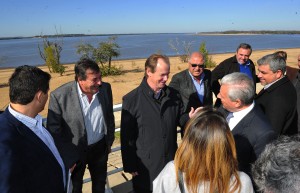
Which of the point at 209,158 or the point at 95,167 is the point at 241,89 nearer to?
the point at 209,158

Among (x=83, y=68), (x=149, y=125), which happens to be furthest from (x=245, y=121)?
(x=83, y=68)

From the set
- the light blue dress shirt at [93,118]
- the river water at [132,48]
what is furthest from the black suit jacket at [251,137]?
the river water at [132,48]

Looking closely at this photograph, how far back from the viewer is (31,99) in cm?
181

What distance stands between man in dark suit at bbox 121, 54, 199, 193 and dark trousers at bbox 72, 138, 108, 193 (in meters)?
0.40

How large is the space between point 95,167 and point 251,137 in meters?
1.82

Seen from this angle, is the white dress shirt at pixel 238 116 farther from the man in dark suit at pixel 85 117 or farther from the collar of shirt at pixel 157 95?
the man in dark suit at pixel 85 117

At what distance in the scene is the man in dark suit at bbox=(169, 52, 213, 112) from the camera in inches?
152

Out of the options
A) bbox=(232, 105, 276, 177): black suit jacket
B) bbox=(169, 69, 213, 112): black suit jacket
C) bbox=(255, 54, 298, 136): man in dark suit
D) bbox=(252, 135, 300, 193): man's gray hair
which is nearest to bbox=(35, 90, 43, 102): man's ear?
bbox=(252, 135, 300, 193): man's gray hair

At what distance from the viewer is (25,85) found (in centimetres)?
179

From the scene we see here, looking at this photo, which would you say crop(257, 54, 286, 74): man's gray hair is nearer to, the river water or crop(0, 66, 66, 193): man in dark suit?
crop(0, 66, 66, 193): man in dark suit

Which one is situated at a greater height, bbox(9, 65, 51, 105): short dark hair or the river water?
bbox(9, 65, 51, 105): short dark hair

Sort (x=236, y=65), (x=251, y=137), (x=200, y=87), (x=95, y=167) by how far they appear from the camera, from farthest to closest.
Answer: (x=236, y=65)
(x=200, y=87)
(x=95, y=167)
(x=251, y=137)

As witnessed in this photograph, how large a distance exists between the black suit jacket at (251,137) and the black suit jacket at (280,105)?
2.17 ft

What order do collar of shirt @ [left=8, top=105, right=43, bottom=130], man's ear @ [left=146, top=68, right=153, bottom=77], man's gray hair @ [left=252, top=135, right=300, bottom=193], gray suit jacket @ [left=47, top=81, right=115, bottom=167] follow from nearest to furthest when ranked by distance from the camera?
man's gray hair @ [left=252, top=135, right=300, bottom=193], collar of shirt @ [left=8, top=105, right=43, bottom=130], gray suit jacket @ [left=47, top=81, right=115, bottom=167], man's ear @ [left=146, top=68, right=153, bottom=77]
